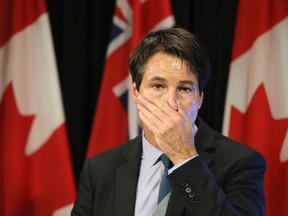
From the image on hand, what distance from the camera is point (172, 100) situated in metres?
1.67

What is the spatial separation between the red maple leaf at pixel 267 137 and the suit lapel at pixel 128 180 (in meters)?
0.83

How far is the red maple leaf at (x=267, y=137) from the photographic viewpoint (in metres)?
2.51

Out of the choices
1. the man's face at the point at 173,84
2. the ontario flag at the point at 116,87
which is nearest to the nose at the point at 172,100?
the man's face at the point at 173,84

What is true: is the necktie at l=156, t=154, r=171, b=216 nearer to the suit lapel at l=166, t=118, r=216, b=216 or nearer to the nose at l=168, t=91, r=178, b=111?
the suit lapel at l=166, t=118, r=216, b=216

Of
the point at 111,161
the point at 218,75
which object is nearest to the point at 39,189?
the point at 111,161

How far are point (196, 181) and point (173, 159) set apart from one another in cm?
11

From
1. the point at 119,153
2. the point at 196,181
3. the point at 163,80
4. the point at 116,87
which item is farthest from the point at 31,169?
the point at 196,181

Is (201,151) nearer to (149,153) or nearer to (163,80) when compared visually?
(149,153)

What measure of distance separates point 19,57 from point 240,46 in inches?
52.3

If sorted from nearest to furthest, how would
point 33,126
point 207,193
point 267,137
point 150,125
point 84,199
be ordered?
point 207,193 → point 150,125 → point 84,199 → point 267,137 → point 33,126

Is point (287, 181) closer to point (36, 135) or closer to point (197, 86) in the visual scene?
point (197, 86)

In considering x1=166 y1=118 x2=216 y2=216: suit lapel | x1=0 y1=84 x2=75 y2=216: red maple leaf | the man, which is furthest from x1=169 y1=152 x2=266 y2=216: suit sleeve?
x1=0 y1=84 x2=75 y2=216: red maple leaf

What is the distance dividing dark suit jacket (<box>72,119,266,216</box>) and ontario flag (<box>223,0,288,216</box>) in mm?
755

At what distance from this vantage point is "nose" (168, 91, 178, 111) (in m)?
1.65
